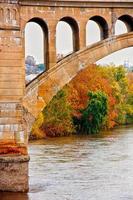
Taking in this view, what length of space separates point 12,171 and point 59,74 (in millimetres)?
3886

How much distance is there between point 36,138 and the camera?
43969 millimetres

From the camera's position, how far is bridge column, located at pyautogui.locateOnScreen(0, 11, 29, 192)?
1881 centimetres

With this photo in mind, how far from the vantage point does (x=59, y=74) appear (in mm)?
20719

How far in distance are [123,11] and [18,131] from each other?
5527 mm

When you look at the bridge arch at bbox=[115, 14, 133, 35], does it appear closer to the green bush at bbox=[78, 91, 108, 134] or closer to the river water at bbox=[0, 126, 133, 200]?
the river water at bbox=[0, 126, 133, 200]

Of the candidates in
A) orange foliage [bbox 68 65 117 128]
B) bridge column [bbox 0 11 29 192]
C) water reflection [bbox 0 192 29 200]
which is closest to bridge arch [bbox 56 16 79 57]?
bridge column [bbox 0 11 29 192]

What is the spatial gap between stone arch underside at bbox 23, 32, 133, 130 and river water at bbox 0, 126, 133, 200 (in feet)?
8.36

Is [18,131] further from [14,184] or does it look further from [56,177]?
[56,177]

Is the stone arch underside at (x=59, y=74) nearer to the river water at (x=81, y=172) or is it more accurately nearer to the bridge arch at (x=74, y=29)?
the bridge arch at (x=74, y=29)

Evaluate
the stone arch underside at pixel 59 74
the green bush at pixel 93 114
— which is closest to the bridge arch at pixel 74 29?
the stone arch underside at pixel 59 74

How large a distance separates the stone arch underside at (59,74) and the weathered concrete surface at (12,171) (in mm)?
1647

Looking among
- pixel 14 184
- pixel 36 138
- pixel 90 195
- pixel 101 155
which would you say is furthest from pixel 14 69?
pixel 36 138

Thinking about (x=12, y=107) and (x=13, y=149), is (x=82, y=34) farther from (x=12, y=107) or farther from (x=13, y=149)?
(x=13, y=149)

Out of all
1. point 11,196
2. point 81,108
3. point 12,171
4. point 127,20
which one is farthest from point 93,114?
point 11,196
